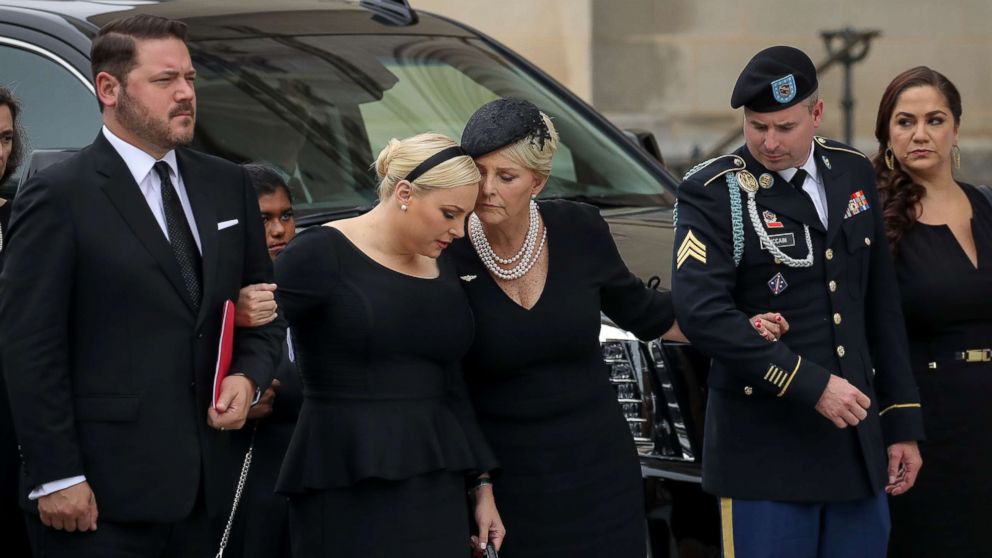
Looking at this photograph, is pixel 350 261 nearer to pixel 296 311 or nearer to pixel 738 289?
pixel 296 311

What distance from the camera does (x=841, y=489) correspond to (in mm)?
4508

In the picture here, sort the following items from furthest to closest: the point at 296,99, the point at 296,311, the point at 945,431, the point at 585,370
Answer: the point at 296,99
the point at 945,431
the point at 585,370
the point at 296,311

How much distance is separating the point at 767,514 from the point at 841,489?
18 centimetres

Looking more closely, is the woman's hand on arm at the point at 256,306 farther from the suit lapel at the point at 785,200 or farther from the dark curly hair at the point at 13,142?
the suit lapel at the point at 785,200

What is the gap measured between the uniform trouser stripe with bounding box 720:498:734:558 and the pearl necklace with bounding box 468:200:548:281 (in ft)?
2.51

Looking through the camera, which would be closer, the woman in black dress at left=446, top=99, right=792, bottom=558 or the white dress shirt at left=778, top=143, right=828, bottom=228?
the woman in black dress at left=446, top=99, right=792, bottom=558

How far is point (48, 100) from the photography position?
567cm

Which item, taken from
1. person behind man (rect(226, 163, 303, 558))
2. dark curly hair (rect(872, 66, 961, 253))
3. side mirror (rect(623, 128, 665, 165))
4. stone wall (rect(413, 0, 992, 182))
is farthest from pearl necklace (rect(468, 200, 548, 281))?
stone wall (rect(413, 0, 992, 182))

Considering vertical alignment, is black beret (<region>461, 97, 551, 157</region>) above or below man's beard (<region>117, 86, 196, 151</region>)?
below

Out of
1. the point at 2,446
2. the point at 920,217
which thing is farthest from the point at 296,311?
the point at 920,217

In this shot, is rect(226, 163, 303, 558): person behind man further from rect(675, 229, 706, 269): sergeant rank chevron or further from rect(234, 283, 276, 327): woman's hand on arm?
rect(675, 229, 706, 269): sergeant rank chevron

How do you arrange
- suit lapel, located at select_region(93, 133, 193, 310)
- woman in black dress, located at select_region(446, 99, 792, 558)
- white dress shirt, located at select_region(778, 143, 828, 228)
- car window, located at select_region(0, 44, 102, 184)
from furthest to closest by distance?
car window, located at select_region(0, 44, 102, 184) < white dress shirt, located at select_region(778, 143, 828, 228) < woman in black dress, located at select_region(446, 99, 792, 558) < suit lapel, located at select_region(93, 133, 193, 310)

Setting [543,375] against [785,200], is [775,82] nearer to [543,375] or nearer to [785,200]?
[785,200]

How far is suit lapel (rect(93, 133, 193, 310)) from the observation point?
408 cm
